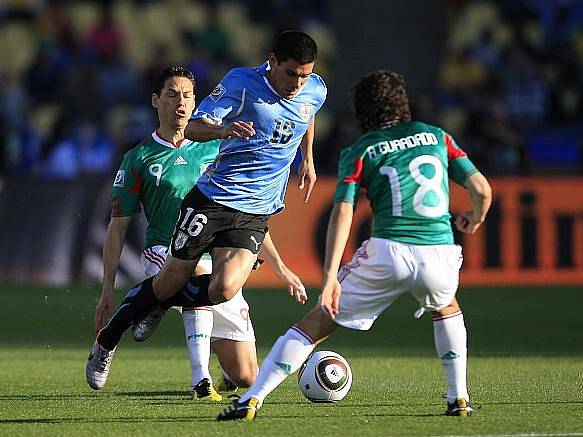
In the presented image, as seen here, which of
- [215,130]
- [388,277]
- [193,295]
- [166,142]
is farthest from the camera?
[166,142]

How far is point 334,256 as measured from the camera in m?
6.07

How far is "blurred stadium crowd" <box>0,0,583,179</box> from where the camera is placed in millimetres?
17938

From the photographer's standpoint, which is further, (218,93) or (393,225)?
(218,93)

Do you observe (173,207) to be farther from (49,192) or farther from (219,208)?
(49,192)

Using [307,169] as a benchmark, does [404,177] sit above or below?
above

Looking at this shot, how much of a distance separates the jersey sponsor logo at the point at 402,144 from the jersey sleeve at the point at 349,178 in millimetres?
82

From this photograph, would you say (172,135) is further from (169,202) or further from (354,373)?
(354,373)

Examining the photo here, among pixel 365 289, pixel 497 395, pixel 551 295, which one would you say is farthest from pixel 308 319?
pixel 551 295

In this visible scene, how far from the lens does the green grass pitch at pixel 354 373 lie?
251 inches

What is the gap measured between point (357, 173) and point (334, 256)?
450mm

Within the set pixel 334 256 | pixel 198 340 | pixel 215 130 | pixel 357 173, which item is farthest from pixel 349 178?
pixel 198 340

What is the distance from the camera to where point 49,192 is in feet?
49.9

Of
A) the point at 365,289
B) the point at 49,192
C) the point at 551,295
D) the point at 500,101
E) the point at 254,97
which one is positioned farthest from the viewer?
the point at 500,101

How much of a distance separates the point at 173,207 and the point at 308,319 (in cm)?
177
